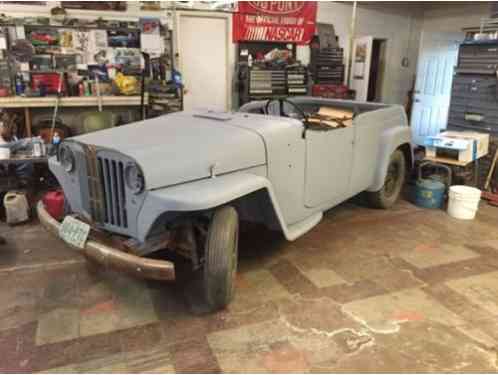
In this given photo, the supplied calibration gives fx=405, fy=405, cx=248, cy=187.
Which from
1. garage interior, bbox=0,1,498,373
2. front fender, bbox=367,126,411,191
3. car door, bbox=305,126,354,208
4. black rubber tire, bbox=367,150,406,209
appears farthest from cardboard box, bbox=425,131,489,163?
car door, bbox=305,126,354,208

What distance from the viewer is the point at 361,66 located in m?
6.29

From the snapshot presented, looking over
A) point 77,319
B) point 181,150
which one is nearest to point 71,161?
point 181,150

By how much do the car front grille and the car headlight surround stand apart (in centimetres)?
20

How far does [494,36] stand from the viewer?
13.6 ft

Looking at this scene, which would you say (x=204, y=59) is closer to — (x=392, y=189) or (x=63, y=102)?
(x=63, y=102)

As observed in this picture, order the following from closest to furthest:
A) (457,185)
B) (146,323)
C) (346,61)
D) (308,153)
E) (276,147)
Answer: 1. (146,323)
2. (276,147)
3. (308,153)
4. (457,185)
5. (346,61)

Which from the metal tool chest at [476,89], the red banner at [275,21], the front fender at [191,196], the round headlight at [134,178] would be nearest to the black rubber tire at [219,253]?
the front fender at [191,196]

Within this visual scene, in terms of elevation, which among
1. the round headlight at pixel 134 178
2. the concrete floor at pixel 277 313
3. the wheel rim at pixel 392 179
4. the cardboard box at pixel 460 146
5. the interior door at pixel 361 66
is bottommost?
the concrete floor at pixel 277 313

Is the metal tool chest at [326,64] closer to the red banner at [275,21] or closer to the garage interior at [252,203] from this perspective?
the garage interior at [252,203]

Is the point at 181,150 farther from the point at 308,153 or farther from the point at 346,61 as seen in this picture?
the point at 346,61

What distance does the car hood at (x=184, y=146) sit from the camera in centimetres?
207

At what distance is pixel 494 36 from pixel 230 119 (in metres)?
3.15

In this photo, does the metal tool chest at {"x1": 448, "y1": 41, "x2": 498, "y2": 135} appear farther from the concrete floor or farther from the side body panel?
the concrete floor

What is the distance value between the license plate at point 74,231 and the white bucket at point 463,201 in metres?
3.28
